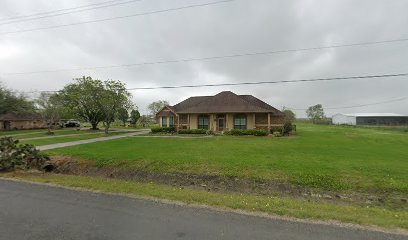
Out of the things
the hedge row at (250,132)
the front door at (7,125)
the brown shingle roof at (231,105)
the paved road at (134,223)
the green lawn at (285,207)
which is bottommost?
the green lawn at (285,207)

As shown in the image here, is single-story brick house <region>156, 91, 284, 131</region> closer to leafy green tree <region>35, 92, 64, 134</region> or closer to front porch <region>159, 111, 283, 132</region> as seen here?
front porch <region>159, 111, 283, 132</region>

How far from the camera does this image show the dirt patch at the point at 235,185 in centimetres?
670

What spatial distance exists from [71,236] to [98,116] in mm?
39927

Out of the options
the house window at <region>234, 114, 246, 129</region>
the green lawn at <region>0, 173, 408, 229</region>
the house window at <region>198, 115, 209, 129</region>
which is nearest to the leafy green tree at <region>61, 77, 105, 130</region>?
the house window at <region>198, 115, 209, 129</region>

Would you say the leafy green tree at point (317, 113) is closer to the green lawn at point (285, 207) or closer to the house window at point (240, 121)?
the house window at point (240, 121)

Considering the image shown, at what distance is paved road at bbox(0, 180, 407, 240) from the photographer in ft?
13.0

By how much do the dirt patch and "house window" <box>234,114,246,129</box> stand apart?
1940 cm

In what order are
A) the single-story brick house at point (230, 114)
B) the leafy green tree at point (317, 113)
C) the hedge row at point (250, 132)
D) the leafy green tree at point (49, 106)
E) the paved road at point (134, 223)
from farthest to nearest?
1. the leafy green tree at point (317, 113)
2. the leafy green tree at point (49, 106)
3. the single-story brick house at point (230, 114)
4. the hedge row at point (250, 132)
5. the paved road at point (134, 223)

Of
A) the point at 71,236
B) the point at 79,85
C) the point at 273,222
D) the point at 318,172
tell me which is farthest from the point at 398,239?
the point at 79,85

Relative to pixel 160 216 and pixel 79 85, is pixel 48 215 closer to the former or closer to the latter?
pixel 160 216

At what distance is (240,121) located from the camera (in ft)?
92.8

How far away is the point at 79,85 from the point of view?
3422 centimetres

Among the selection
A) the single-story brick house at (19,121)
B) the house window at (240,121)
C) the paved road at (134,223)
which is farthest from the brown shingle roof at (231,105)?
the single-story brick house at (19,121)

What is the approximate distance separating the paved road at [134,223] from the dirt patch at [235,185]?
281 cm
